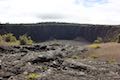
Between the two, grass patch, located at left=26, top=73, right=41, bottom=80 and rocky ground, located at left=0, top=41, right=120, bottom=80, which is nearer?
grass patch, located at left=26, top=73, right=41, bottom=80

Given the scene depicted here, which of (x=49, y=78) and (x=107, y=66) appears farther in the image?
(x=107, y=66)

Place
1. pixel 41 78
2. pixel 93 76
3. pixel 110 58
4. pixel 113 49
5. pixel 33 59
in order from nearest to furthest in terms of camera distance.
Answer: pixel 41 78
pixel 93 76
pixel 33 59
pixel 110 58
pixel 113 49

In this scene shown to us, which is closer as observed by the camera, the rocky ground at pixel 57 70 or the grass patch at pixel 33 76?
the grass patch at pixel 33 76

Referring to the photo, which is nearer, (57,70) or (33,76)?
(33,76)

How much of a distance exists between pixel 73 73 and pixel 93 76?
179 cm

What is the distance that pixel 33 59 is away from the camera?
129 ft

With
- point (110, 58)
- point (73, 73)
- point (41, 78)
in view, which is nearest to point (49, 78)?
point (41, 78)

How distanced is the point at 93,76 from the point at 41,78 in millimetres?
4882

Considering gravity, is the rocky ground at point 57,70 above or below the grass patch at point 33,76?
below

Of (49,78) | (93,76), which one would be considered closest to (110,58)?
(93,76)

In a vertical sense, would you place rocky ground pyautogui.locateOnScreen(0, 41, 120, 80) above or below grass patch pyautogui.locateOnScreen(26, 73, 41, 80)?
below

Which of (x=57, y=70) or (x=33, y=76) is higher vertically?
(x=33, y=76)

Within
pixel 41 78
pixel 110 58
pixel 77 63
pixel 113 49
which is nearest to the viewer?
pixel 41 78

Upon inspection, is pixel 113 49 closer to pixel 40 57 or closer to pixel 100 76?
pixel 40 57
